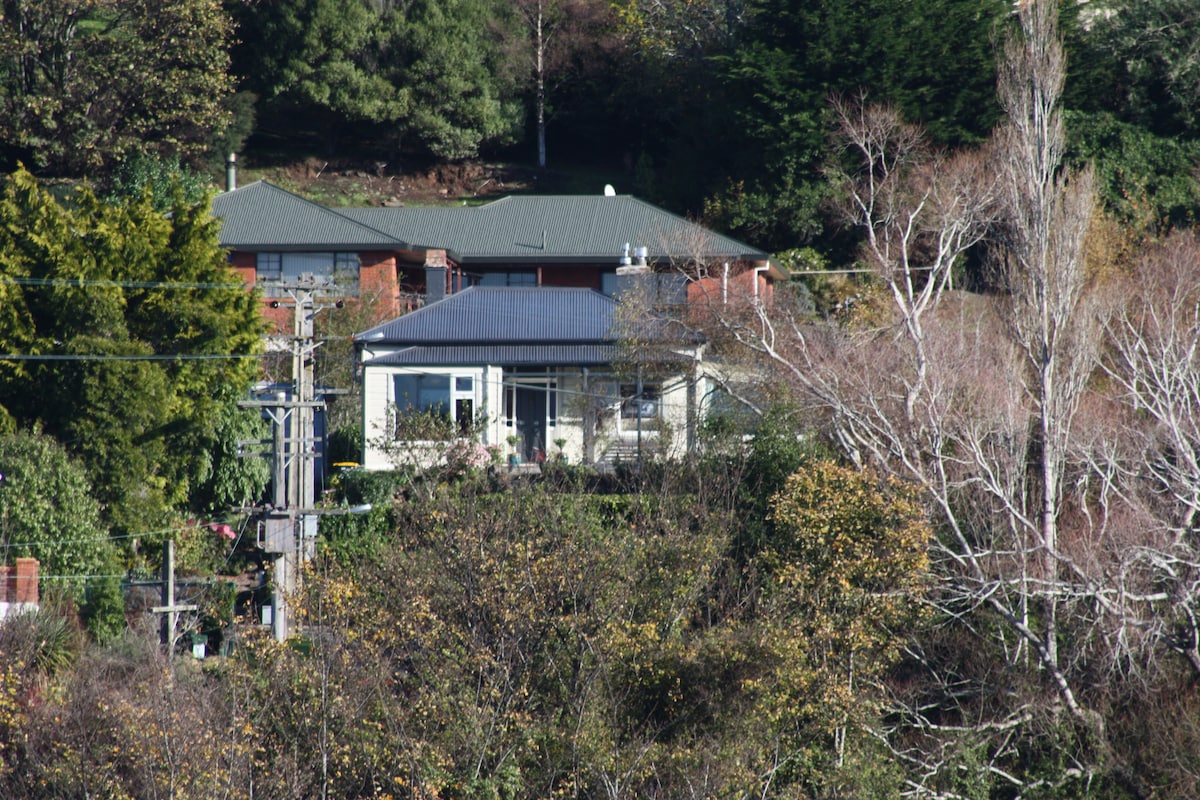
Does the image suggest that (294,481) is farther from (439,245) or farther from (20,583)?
(439,245)

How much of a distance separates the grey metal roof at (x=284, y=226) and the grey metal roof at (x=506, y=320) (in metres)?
6.62

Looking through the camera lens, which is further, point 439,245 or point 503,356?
point 439,245

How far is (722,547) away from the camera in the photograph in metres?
22.9

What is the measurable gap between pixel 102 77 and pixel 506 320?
2049 centimetres

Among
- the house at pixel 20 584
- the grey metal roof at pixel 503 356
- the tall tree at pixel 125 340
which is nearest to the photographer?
the house at pixel 20 584

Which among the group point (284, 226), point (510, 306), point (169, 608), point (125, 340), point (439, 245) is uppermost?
point (284, 226)

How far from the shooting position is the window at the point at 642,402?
30641 mm

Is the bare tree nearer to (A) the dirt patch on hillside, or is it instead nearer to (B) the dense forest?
(B) the dense forest

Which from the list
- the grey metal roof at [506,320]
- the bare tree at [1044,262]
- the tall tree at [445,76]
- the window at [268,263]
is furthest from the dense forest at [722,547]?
the tall tree at [445,76]

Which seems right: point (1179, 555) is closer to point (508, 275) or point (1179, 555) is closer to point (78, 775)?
point (78, 775)

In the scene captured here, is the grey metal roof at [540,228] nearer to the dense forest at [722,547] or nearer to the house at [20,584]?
the dense forest at [722,547]

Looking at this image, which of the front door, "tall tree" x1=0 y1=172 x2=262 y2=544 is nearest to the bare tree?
the front door

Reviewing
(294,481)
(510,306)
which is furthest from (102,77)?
(294,481)

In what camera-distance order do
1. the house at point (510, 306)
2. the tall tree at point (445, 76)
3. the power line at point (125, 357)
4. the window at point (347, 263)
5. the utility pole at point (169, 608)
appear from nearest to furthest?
1. the utility pole at point (169, 608)
2. the power line at point (125, 357)
3. the house at point (510, 306)
4. the window at point (347, 263)
5. the tall tree at point (445, 76)
